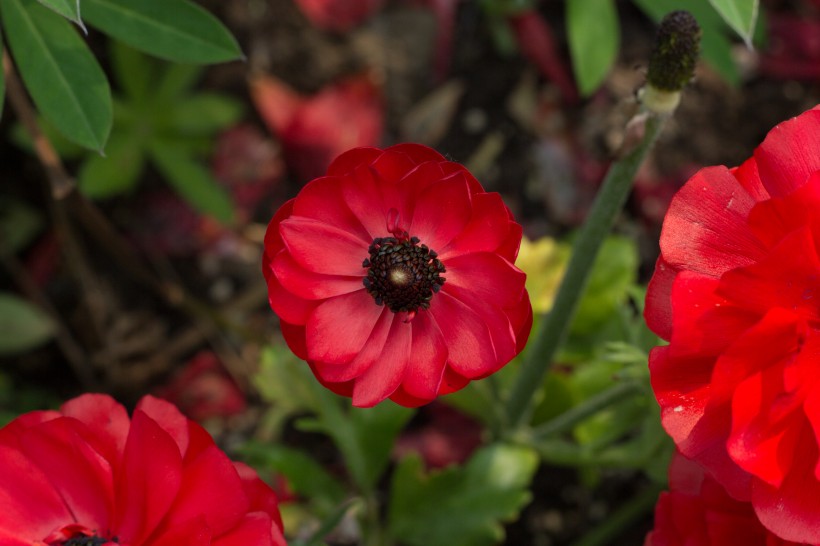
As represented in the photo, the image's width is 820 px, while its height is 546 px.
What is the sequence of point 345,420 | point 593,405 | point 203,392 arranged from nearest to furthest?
1. point 593,405
2. point 345,420
3. point 203,392

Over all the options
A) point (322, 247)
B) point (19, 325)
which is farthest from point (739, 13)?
point (19, 325)

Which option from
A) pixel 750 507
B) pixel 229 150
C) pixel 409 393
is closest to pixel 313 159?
pixel 229 150

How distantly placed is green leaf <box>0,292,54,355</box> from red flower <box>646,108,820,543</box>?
46.8 inches

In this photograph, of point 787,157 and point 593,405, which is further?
point 593,405

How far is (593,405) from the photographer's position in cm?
106

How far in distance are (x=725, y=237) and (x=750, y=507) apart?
274 mm

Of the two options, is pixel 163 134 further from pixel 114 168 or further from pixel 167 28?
pixel 167 28

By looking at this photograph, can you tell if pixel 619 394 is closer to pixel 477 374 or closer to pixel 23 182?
pixel 477 374

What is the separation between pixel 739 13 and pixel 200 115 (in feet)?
3.41

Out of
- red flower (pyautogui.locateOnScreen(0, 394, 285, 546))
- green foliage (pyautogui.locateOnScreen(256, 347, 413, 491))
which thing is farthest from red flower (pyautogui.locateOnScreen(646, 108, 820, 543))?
green foliage (pyautogui.locateOnScreen(256, 347, 413, 491))

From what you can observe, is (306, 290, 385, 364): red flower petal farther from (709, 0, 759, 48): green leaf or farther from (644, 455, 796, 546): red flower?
(709, 0, 759, 48): green leaf

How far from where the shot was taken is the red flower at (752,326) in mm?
650

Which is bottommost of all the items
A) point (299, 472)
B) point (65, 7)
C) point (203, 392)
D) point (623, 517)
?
point (623, 517)

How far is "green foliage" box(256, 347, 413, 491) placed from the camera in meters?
1.27
